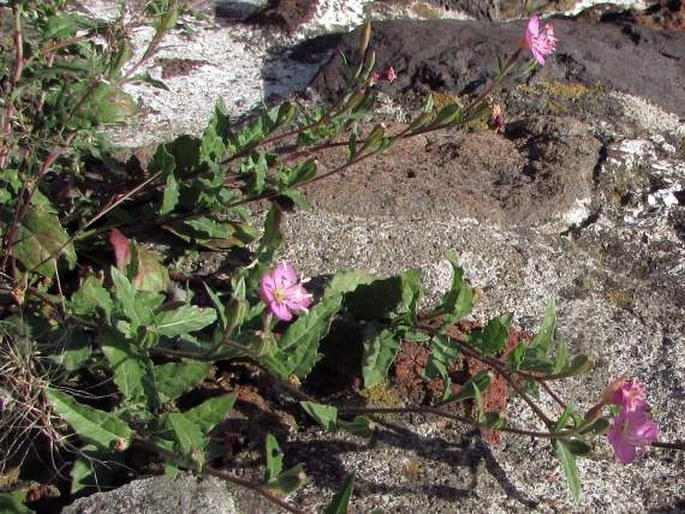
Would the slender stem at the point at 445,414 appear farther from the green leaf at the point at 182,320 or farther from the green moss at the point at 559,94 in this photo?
the green moss at the point at 559,94

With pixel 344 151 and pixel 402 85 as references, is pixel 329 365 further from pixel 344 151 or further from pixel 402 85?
pixel 402 85

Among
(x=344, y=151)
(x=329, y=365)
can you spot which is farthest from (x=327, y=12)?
(x=329, y=365)

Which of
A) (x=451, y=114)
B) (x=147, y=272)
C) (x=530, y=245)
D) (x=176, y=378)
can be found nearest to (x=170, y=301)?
(x=147, y=272)

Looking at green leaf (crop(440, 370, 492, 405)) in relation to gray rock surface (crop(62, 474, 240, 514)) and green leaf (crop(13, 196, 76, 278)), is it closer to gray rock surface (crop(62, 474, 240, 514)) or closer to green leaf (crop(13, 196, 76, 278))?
gray rock surface (crop(62, 474, 240, 514))

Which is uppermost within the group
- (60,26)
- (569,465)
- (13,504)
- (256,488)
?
(60,26)

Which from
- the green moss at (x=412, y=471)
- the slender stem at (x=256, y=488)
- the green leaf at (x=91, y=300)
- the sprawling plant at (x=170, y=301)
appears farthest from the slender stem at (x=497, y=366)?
the green leaf at (x=91, y=300)

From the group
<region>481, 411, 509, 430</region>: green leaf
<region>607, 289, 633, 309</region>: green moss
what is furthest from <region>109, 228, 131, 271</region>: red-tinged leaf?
<region>607, 289, 633, 309</region>: green moss

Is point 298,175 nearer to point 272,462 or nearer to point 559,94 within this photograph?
point 272,462
